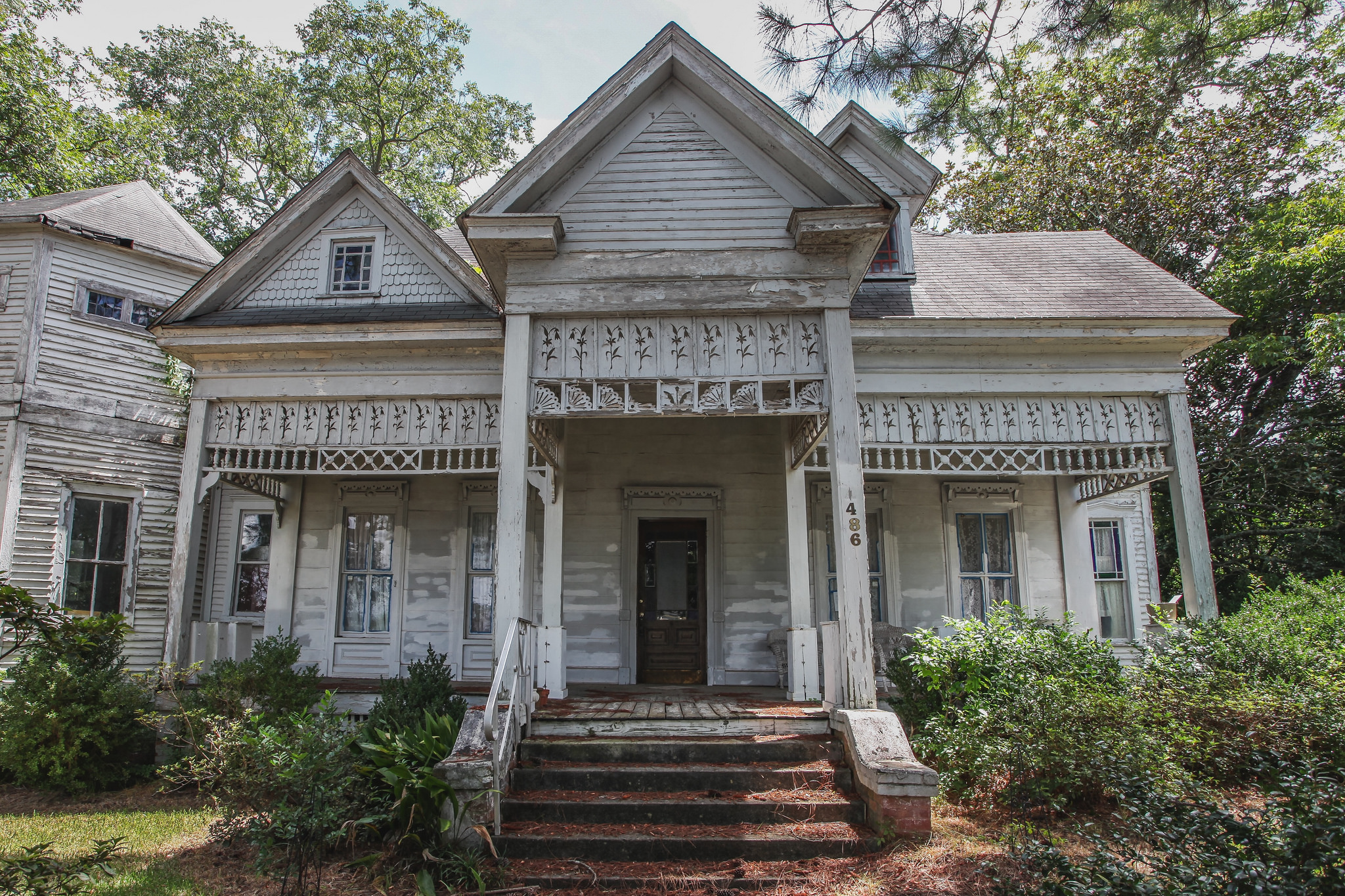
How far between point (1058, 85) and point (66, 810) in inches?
998

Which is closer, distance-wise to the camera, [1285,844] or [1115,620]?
[1285,844]

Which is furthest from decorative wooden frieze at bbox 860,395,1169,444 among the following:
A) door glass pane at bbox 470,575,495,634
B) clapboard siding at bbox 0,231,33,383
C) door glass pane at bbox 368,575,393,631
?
clapboard siding at bbox 0,231,33,383

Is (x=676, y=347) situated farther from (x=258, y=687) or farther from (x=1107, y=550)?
(x=1107, y=550)

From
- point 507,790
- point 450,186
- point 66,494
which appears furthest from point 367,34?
point 507,790

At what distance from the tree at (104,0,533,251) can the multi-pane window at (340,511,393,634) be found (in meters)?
14.1

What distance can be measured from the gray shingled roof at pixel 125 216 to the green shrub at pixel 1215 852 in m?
14.9

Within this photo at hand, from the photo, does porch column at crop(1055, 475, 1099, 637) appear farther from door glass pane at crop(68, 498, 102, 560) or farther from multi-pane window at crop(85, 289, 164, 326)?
door glass pane at crop(68, 498, 102, 560)

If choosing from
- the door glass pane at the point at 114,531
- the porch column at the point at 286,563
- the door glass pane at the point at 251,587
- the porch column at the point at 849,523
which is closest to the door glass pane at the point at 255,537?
the door glass pane at the point at 251,587

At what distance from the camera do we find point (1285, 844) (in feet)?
11.3

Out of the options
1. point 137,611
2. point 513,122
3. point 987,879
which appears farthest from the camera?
point 513,122

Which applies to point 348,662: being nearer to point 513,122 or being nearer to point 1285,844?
point 1285,844

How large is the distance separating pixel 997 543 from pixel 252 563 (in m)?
12.0

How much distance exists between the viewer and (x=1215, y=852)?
3.65m

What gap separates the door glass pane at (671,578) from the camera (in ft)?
35.1
